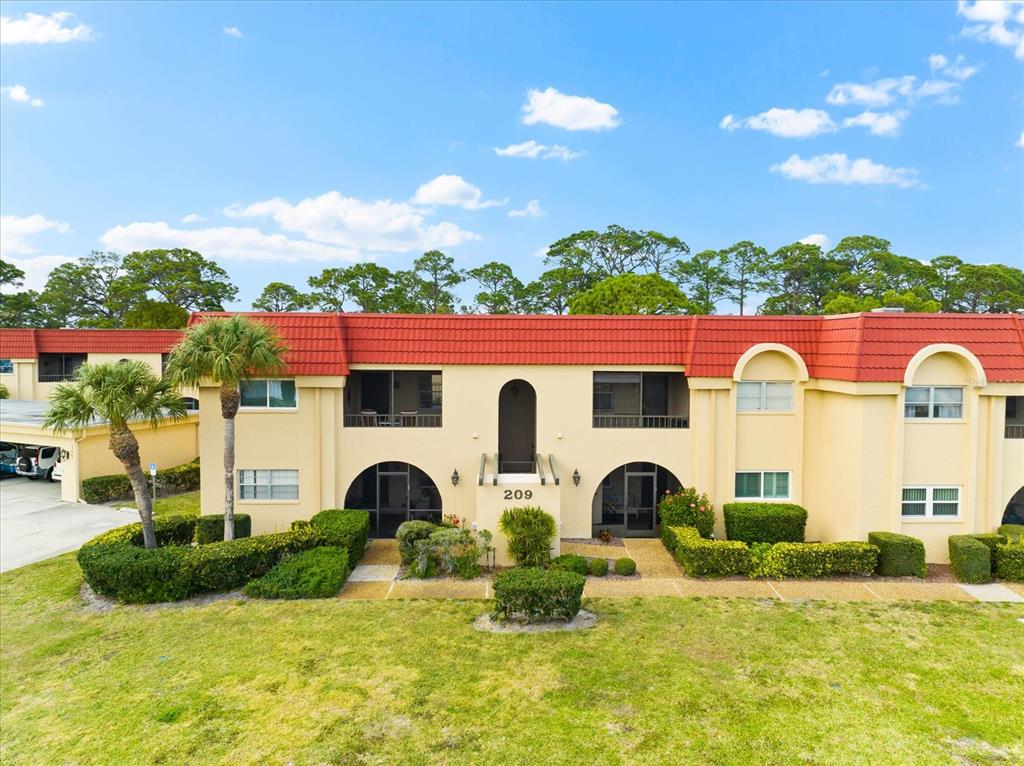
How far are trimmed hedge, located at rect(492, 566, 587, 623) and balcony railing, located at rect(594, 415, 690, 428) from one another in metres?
7.36

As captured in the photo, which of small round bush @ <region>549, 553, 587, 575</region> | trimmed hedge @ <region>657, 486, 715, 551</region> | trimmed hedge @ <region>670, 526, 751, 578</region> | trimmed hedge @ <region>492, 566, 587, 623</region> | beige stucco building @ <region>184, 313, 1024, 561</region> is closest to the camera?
trimmed hedge @ <region>492, 566, 587, 623</region>

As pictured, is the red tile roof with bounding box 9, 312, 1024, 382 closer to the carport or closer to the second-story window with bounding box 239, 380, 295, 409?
the second-story window with bounding box 239, 380, 295, 409

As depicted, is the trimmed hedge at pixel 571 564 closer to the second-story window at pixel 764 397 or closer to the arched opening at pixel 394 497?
the arched opening at pixel 394 497

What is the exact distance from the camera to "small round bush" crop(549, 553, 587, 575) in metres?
15.5

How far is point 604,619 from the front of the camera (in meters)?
13.0

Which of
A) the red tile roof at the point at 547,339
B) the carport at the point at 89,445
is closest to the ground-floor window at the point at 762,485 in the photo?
the red tile roof at the point at 547,339

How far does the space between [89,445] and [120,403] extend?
12.6 meters

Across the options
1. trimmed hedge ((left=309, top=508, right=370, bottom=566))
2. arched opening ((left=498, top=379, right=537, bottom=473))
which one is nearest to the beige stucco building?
trimmed hedge ((left=309, top=508, right=370, bottom=566))

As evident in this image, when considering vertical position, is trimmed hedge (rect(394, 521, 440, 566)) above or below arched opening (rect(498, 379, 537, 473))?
below

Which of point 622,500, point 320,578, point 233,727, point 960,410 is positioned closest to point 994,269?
point 960,410

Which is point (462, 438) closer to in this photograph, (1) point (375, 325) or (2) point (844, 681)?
(1) point (375, 325)

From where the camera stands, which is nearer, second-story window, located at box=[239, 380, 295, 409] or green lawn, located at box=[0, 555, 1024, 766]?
green lawn, located at box=[0, 555, 1024, 766]

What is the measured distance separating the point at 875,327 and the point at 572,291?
4246 cm

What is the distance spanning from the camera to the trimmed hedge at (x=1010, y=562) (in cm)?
1544
